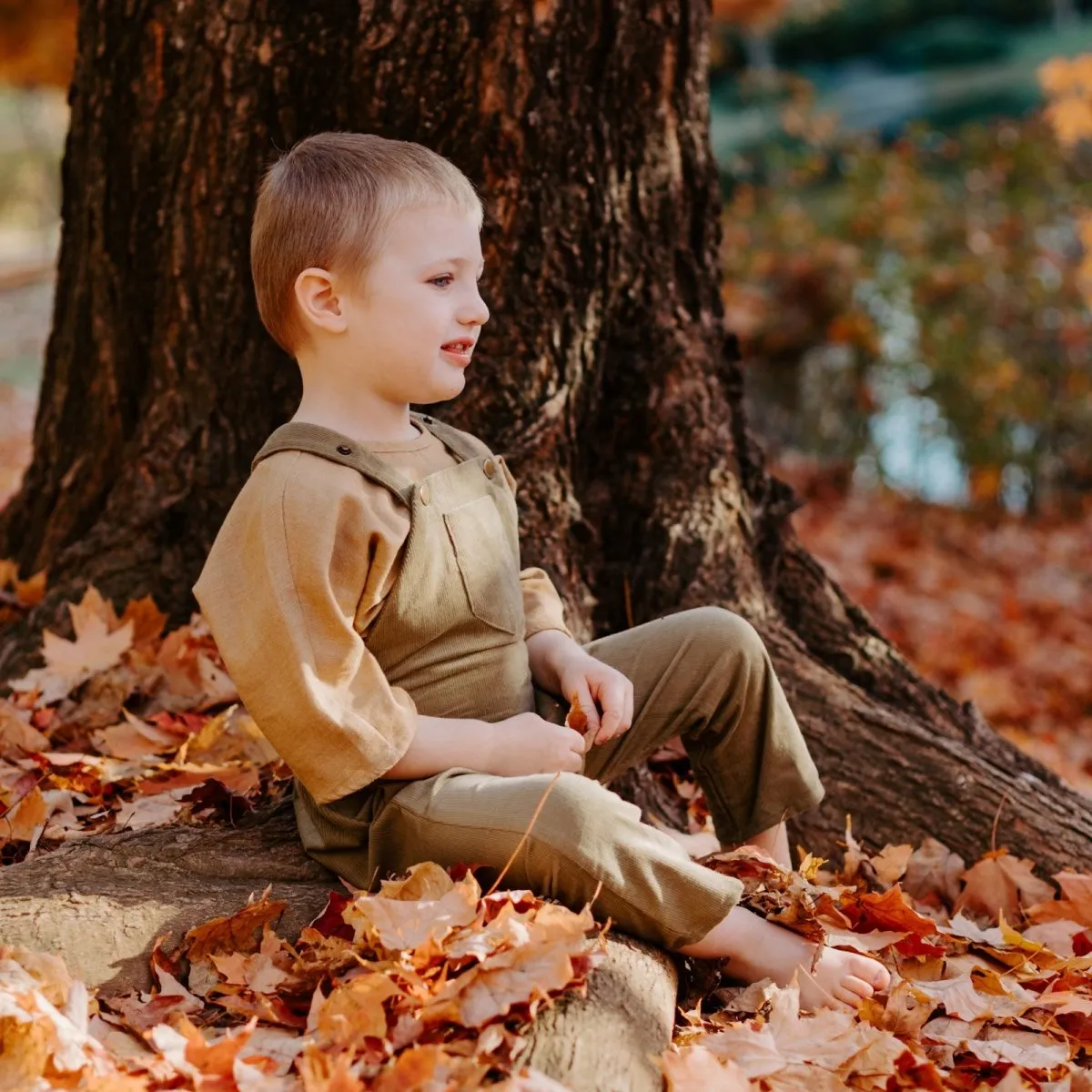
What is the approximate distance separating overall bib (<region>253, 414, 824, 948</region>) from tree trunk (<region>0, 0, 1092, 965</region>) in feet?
1.56

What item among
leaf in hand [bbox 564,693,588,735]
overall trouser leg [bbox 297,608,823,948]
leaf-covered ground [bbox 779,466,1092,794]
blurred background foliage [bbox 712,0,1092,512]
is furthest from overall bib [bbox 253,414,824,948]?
blurred background foliage [bbox 712,0,1092,512]

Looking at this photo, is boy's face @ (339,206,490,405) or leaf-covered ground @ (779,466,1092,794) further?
leaf-covered ground @ (779,466,1092,794)

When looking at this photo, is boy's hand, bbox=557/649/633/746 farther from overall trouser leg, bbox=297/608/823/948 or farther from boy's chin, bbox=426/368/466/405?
Result: boy's chin, bbox=426/368/466/405

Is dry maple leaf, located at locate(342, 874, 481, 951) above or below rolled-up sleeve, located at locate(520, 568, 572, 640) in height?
below

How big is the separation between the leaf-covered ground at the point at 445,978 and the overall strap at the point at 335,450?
64 centimetres

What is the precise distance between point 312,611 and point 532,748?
43cm

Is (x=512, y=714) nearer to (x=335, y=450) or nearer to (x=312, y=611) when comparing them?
(x=312, y=611)

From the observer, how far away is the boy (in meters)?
2.00

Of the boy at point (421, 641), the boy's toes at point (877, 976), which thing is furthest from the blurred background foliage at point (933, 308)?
the boy's toes at point (877, 976)

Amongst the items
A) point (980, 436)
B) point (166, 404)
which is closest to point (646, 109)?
point (166, 404)

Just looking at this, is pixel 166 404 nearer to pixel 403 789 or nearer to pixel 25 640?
pixel 25 640

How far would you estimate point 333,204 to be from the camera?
2.16m

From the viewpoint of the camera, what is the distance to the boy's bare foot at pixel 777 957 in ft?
6.68

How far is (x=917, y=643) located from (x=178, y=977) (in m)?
5.15
